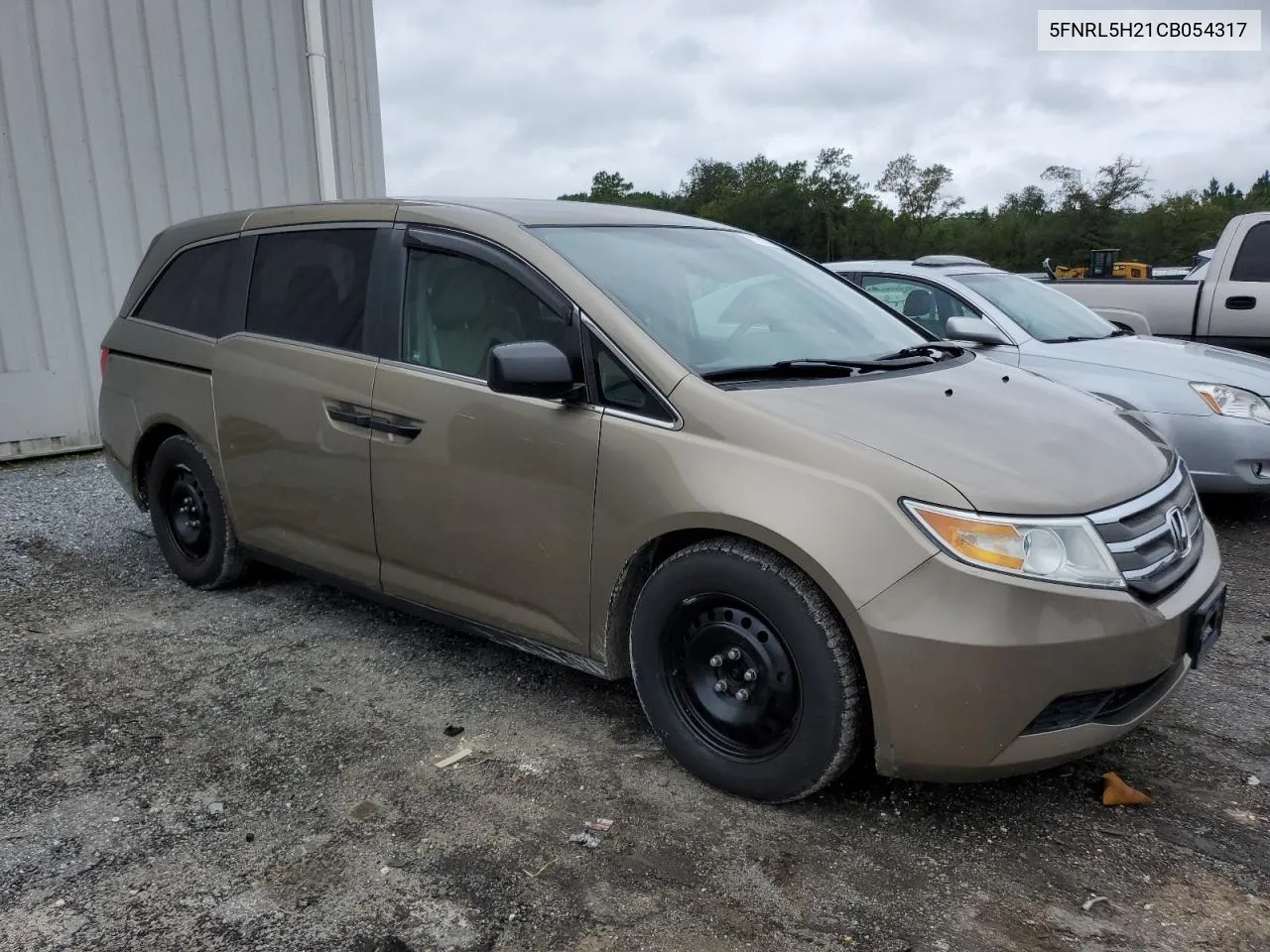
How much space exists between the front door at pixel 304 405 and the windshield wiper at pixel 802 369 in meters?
1.34

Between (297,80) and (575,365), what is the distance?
23.3ft

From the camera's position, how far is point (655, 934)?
228 centimetres

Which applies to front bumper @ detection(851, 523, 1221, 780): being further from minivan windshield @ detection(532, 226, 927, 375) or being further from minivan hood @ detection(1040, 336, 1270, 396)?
minivan hood @ detection(1040, 336, 1270, 396)

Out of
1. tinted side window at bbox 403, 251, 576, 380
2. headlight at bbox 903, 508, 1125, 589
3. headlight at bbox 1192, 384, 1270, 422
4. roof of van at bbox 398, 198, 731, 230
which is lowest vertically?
headlight at bbox 1192, 384, 1270, 422

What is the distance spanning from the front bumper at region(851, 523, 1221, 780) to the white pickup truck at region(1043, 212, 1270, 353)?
581 centimetres

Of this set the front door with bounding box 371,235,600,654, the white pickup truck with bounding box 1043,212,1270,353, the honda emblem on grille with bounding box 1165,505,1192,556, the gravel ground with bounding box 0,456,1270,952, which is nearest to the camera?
the gravel ground with bounding box 0,456,1270,952

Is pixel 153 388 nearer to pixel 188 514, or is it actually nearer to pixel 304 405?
pixel 188 514

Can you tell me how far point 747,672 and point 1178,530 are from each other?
1.27m

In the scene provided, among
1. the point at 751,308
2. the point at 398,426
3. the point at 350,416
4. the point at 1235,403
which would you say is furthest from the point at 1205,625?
the point at 1235,403

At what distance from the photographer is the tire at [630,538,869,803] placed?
252 cm

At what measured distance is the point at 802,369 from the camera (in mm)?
3029

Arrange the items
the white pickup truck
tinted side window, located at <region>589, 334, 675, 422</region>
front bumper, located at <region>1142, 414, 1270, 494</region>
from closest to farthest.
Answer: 1. tinted side window, located at <region>589, 334, 675, 422</region>
2. front bumper, located at <region>1142, 414, 1270, 494</region>
3. the white pickup truck

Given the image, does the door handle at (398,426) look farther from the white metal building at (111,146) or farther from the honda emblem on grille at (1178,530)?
the white metal building at (111,146)

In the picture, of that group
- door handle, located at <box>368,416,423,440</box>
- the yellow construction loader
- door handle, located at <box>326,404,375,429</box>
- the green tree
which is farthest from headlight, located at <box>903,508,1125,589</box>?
the green tree
